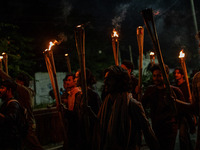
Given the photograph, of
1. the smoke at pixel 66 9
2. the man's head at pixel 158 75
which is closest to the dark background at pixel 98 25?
the smoke at pixel 66 9

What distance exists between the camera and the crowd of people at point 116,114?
2.52m

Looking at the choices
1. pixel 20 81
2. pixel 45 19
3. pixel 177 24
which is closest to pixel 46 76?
pixel 45 19

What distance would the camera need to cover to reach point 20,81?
5637 mm

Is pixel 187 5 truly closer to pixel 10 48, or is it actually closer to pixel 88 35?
pixel 88 35

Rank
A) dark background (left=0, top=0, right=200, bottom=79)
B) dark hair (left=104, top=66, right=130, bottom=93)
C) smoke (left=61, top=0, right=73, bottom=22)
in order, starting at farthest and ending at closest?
smoke (left=61, top=0, right=73, bottom=22), dark background (left=0, top=0, right=200, bottom=79), dark hair (left=104, top=66, right=130, bottom=93)

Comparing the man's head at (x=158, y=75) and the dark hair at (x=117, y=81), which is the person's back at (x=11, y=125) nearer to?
the dark hair at (x=117, y=81)

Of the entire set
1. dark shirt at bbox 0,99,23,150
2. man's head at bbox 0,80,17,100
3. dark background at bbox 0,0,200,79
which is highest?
dark background at bbox 0,0,200,79

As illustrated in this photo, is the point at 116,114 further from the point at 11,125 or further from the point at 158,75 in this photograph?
the point at 11,125

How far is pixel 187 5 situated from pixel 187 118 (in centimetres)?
1299

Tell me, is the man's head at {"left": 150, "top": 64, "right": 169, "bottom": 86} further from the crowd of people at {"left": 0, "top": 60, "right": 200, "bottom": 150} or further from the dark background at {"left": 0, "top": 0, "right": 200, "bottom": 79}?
the dark background at {"left": 0, "top": 0, "right": 200, "bottom": 79}

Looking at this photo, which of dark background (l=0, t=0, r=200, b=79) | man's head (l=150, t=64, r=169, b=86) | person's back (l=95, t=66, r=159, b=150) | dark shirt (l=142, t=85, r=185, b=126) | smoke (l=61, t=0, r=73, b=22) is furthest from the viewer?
smoke (l=61, t=0, r=73, b=22)

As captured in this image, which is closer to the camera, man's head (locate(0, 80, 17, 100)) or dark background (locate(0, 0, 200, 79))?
man's head (locate(0, 80, 17, 100))

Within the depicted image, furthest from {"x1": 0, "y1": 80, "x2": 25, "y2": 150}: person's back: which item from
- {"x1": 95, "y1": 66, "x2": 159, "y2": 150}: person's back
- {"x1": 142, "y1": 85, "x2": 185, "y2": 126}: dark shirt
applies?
{"x1": 142, "y1": 85, "x2": 185, "y2": 126}: dark shirt

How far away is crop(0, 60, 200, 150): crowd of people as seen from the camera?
252 centimetres
